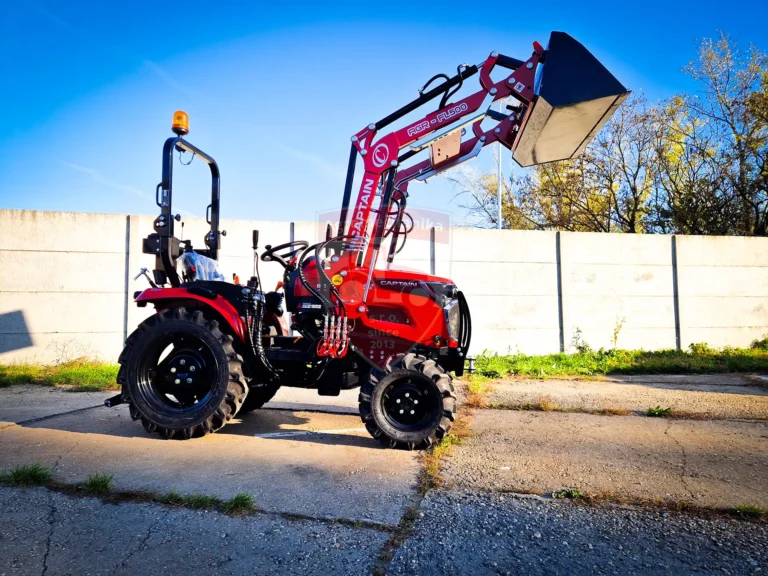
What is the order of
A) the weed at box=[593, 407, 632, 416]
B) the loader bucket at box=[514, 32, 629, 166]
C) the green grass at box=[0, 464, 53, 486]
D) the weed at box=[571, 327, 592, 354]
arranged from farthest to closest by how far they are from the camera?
the weed at box=[571, 327, 592, 354], the weed at box=[593, 407, 632, 416], the loader bucket at box=[514, 32, 629, 166], the green grass at box=[0, 464, 53, 486]

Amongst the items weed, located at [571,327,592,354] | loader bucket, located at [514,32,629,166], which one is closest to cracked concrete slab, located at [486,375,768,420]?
weed, located at [571,327,592,354]

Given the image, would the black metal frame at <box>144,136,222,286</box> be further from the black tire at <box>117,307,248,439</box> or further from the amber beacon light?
the black tire at <box>117,307,248,439</box>

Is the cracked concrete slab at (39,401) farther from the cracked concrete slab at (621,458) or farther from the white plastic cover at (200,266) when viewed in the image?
the cracked concrete slab at (621,458)

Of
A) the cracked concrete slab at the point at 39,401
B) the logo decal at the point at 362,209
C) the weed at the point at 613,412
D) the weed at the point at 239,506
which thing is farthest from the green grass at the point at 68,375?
the weed at the point at 613,412

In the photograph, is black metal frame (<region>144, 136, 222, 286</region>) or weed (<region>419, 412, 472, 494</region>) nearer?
weed (<region>419, 412, 472, 494</region>)

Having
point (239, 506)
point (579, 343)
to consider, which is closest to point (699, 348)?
point (579, 343)

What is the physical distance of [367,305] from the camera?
496cm

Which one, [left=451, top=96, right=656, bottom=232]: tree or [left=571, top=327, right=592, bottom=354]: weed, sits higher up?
[left=451, top=96, right=656, bottom=232]: tree

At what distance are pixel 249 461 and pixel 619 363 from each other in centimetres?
784

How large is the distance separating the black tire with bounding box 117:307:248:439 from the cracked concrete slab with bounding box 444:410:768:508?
6.64ft

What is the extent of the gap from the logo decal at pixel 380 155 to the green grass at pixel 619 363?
4899 mm

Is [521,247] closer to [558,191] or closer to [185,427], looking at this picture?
[185,427]

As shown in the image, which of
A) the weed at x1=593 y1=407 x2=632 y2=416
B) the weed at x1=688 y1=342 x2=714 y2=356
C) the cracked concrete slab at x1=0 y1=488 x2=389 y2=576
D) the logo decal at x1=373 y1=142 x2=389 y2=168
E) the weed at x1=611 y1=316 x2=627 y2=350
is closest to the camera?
the cracked concrete slab at x1=0 y1=488 x2=389 y2=576

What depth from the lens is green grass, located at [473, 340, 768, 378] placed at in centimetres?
929
